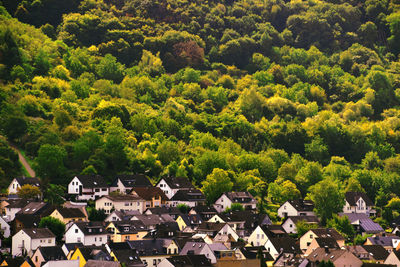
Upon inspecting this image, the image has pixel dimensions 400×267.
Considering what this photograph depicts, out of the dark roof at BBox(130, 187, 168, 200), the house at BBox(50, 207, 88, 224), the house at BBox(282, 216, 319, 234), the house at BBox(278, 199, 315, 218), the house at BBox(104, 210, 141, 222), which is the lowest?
the house at BBox(278, 199, 315, 218)

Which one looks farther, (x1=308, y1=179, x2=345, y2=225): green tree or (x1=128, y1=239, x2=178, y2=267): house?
(x1=308, y1=179, x2=345, y2=225): green tree

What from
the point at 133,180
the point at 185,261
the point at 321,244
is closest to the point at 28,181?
the point at 133,180

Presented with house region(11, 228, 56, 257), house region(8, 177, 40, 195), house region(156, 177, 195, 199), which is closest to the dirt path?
house region(8, 177, 40, 195)

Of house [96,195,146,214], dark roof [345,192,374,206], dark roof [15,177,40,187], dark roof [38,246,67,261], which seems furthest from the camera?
dark roof [345,192,374,206]

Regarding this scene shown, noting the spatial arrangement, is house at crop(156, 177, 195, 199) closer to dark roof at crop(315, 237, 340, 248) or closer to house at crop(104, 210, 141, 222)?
house at crop(104, 210, 141, 222)

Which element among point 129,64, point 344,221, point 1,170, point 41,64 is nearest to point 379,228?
point 344,221

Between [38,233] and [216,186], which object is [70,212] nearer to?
[38,233]
